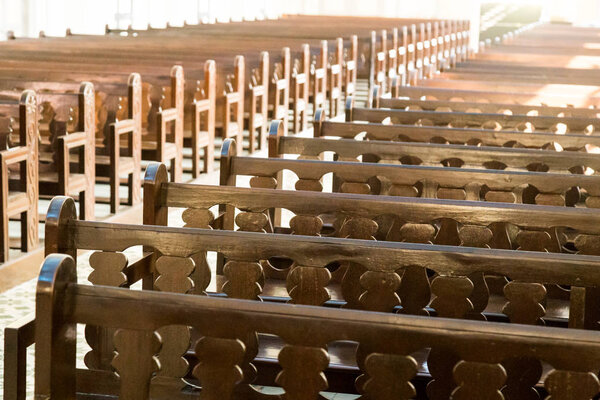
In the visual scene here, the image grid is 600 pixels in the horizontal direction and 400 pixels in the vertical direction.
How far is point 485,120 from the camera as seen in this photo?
503 centimetres

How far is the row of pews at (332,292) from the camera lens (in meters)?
1.78

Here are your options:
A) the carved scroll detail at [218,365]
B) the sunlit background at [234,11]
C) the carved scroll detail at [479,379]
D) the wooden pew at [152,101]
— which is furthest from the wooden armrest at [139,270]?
the sunlit background at [234,11]

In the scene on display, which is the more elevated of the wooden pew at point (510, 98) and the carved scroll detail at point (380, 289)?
the wooden pew at point (510, 98)

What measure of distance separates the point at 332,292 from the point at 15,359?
1245 millimetres

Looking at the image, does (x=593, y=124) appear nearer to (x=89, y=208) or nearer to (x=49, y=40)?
(x=89, y=208)

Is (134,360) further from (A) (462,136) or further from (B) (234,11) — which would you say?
(B) (234,11)

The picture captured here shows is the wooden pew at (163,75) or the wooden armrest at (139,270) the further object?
the wooden pew at (163,75)

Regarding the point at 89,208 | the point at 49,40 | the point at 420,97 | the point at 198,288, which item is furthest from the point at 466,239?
the point at 49,40

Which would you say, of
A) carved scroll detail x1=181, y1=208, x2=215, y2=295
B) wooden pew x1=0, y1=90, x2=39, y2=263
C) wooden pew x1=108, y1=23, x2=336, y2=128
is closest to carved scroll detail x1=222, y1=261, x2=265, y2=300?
carved scroll detail x1=181, y1=208, x2=215, y2=295

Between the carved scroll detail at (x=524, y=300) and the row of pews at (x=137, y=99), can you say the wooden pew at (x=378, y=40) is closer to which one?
the row of pews at (x=137, y=99)

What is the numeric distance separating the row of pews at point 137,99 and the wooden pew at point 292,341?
2.51 meters

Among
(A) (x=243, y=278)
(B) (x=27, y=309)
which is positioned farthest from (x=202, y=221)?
(B) (x=27, y=309)

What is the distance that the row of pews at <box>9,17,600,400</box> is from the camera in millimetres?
1777

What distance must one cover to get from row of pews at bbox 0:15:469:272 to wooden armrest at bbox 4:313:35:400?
215cm
